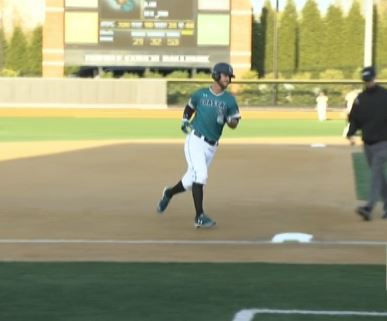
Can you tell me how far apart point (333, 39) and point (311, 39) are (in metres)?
1.40

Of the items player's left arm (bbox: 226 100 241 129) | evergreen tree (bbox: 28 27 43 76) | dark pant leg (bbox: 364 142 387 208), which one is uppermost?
evergreen tree (bbox: 28 27 43 76)

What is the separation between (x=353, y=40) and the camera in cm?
6097

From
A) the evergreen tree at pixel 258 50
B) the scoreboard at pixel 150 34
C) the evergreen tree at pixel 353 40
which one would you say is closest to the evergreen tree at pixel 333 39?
the evergreen tree at pixel 353 40

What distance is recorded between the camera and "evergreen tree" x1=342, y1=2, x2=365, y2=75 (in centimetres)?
6041

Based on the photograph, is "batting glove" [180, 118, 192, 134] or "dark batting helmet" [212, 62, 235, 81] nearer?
"dark batting helmet" [212, 62, 235, 81]

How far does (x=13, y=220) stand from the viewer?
1189 cm

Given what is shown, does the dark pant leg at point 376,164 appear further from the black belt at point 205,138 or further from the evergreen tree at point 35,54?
the evergreen tree at point 35,54

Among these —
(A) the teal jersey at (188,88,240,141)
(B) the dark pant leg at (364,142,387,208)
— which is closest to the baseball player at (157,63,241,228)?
(A) the teal jersey at (188,88,240,141)

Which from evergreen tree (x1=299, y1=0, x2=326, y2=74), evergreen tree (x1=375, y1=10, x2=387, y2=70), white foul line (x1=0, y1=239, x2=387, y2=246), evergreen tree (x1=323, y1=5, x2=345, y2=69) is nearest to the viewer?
white foul line (x1=0, y1=239, x2=387, y2=246)

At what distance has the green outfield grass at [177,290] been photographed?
6.51 metres

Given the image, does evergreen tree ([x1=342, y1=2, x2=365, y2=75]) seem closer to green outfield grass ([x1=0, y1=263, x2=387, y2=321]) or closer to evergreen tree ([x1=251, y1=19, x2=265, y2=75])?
evergreen tree ([x1=251, y1=19, x2=265, y2=75])

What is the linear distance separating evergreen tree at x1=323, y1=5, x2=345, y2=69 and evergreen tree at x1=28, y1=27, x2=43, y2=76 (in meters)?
18.3

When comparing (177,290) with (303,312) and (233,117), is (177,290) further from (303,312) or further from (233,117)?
(233,117)

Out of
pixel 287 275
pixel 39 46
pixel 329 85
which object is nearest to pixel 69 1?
pixel 39 46
